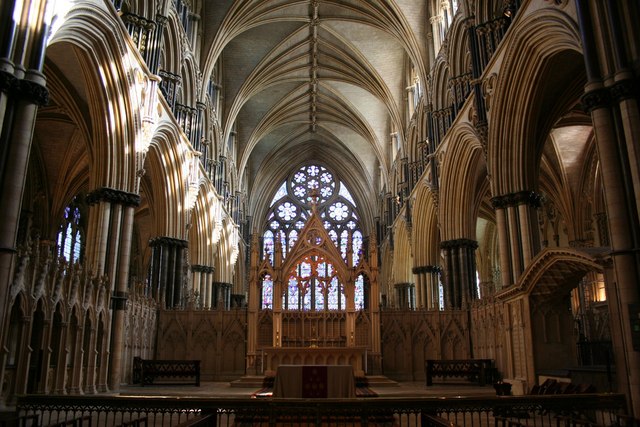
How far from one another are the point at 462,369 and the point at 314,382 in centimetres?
795

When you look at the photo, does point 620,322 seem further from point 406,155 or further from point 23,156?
point 406,155

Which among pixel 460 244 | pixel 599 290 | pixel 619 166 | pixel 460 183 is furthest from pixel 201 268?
pixel 619 166

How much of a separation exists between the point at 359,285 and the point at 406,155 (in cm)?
1413

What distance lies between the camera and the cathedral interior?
33.6ft

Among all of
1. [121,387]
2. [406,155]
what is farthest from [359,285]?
[121,387]

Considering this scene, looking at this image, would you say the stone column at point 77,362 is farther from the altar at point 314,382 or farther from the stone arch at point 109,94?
the altar at point 314,382

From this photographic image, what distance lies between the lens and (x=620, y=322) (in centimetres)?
954

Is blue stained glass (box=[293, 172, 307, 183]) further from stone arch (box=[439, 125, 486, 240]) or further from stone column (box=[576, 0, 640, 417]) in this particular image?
stone column (box=[576, 0, 640, 417])

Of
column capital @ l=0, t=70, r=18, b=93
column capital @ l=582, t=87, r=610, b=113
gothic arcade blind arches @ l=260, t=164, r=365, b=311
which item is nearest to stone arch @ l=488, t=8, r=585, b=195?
column capital @ l=582, t=87, r=610, b=113

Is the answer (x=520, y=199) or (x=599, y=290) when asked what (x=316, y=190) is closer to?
(x=520, y=199)

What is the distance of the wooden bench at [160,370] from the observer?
17.2 meters

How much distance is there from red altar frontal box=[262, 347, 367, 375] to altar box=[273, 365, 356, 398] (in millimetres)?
4894

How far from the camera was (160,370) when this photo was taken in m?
17.5

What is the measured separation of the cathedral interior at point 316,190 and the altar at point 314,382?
4.51 m
